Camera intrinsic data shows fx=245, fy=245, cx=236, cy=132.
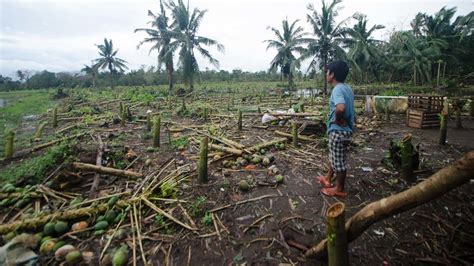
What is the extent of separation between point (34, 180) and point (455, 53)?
125 ft

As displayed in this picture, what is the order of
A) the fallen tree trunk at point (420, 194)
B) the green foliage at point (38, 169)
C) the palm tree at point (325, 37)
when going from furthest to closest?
1. the palm tree at point (325, 37)
2. the green foliage at point (38, 169)
3. the fallen tree trunk at point (420, 194)

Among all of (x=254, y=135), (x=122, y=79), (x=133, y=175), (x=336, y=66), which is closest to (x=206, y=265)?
(x=133, y=175)

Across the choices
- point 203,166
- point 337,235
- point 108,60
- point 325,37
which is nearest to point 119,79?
point 108,60

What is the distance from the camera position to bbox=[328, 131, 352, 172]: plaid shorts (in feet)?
11.6

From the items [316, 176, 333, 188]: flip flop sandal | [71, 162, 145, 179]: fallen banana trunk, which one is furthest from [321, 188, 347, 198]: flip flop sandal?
[71, 162, 145, 179]: fallen banana trunk

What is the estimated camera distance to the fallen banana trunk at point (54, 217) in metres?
3.26

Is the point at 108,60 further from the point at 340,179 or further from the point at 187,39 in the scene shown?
the point at 340,179

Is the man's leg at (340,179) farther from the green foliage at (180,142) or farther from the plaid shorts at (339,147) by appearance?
the green foliage at (180,142)

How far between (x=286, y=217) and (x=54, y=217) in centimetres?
319

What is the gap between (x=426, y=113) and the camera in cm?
826

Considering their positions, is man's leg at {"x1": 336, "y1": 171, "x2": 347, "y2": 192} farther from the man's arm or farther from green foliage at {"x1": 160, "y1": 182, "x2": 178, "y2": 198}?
green foliage at {"x1": 160, "y1": 182, "x2": 178, "y2": 198}

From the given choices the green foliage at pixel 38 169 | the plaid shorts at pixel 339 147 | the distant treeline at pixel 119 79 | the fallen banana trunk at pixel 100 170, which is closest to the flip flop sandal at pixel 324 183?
the plaid shorts at pixel 339 147

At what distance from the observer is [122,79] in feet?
141

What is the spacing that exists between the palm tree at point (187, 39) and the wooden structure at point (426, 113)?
18.4 m
